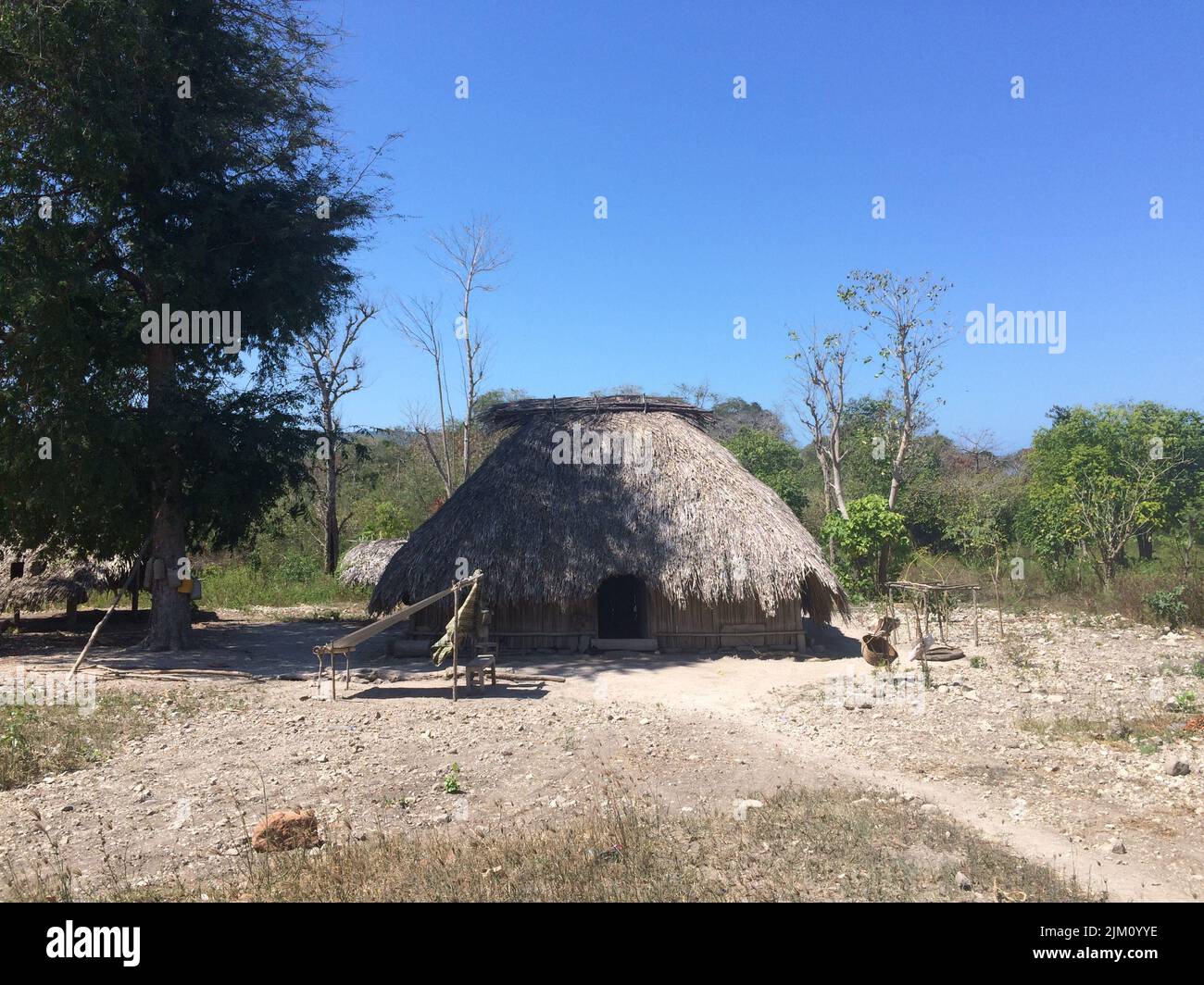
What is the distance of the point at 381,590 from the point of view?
44.8 feet

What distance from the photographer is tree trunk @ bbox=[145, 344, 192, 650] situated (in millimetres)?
13008

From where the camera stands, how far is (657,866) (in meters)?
5.02

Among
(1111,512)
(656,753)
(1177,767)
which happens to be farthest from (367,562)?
(1177,767)

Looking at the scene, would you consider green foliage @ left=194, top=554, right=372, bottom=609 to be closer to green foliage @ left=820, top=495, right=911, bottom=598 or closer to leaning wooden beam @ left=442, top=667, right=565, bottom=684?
leaning wooden beam @ left=442, top=667, right=565, bottom=684

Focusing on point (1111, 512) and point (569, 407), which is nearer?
point (569, 407)

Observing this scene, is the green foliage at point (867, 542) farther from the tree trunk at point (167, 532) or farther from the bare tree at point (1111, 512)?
the tree trunk at point (167, 532)

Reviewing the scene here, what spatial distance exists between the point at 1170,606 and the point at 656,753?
35.4 feet

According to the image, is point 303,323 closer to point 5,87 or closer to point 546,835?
point 5,87

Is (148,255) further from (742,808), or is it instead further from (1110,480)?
(1110,480)

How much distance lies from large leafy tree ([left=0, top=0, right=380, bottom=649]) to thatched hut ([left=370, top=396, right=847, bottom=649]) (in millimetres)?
3450

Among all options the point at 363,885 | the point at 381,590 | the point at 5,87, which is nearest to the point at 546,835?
the point at 363,885

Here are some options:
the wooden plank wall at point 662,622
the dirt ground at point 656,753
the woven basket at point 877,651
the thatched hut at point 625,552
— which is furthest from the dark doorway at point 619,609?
the woven basket at point 877,651

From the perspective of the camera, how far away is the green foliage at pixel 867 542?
17781 mm
